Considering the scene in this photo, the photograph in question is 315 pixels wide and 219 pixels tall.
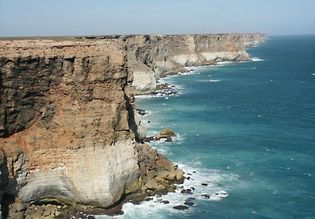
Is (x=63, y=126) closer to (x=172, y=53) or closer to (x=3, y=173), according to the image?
(x=3, y=173)

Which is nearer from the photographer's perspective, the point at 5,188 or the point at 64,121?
the point at 5,188

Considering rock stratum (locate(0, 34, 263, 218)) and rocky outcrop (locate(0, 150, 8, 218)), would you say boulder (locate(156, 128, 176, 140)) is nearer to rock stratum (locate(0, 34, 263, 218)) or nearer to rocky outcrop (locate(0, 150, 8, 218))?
rock stratum (locate(0, 34, 263, 218))

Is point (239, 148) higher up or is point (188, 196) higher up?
point (239, 148)

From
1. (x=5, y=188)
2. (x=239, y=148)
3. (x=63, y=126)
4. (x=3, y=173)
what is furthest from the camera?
(x=239, y=148)

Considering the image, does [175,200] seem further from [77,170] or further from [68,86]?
[68,86]

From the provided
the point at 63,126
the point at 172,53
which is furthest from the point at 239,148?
the point at 172,53

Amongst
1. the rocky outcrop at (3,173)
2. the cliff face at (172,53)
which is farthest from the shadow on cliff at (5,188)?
the cliff face at (172,53)

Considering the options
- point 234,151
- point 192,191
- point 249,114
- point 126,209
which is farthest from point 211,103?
point 126,209
